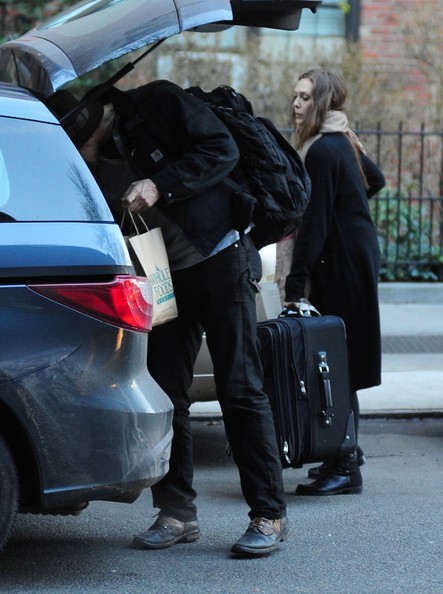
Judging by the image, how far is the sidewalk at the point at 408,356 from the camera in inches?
285

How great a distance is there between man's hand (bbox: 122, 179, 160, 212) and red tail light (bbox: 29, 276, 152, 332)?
13.0 inches

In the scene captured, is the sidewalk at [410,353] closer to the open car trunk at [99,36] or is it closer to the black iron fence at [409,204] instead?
the black iron fence at [409,204]

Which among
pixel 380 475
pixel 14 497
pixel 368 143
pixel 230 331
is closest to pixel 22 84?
pixel 230 331

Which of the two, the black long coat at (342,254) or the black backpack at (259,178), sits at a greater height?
the black backpack at (259,178)

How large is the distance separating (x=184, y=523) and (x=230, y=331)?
0.78 metres

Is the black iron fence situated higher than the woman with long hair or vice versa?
the woman with long hair

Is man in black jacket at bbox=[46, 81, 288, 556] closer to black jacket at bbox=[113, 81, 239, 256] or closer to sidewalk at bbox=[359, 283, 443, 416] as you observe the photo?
black jacket at bbox=[113, 81, 239, 256]

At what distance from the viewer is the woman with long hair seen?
5293 millimetres

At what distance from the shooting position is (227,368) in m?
4.39

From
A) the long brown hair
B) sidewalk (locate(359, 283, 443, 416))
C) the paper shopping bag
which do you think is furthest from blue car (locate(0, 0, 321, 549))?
sidewalk (locate(359, 283, 443, 416))

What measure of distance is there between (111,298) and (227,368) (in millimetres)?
692

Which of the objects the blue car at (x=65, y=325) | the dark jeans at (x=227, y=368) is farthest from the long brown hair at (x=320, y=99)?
the blue car at (x=65, y=325)

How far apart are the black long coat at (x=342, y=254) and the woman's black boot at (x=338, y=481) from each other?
357 millimetres

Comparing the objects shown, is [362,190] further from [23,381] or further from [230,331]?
[23,381]
